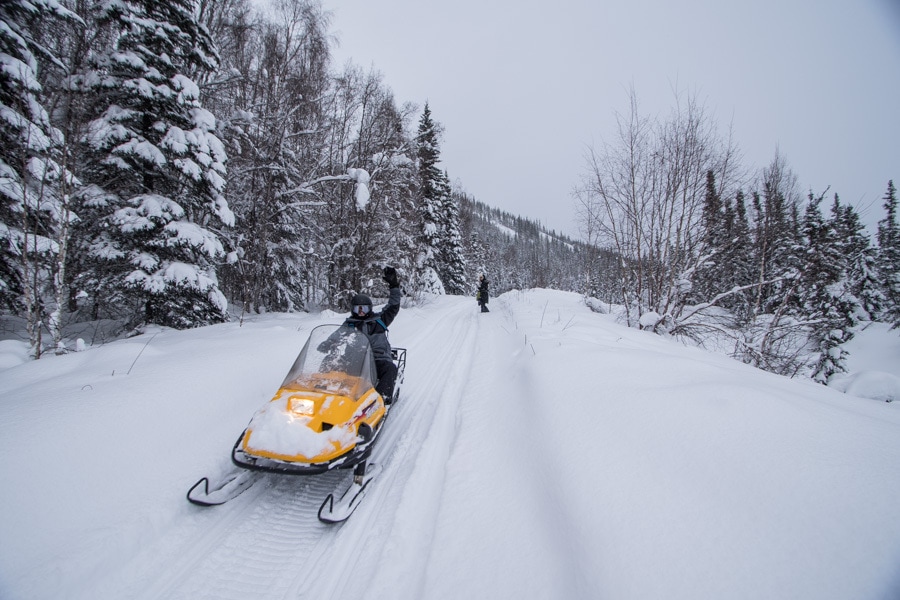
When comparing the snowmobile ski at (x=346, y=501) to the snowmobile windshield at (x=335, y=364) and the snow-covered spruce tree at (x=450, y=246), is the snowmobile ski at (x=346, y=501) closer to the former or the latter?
the snowmobile windshield at (x=335, y=364)

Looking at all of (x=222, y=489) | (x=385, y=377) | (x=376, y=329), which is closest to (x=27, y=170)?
(x=376, y=329)

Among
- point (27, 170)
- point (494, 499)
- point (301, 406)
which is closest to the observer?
point (494, 499)

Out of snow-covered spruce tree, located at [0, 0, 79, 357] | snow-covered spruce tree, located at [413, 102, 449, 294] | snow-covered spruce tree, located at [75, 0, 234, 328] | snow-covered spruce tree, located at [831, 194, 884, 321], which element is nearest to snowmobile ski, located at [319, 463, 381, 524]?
snow-covered spruce tree, located at [0, 0, 79, 357]

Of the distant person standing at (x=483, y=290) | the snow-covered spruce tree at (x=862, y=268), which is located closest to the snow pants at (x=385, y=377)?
the distant person standing at (x=483, y=290)

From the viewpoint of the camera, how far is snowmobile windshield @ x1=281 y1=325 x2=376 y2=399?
3389mm

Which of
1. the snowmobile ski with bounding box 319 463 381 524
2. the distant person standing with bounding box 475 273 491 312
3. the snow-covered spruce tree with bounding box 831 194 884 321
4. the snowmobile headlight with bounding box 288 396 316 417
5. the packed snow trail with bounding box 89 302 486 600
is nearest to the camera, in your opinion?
the packed snow trail with bounding box 89 302 486 600

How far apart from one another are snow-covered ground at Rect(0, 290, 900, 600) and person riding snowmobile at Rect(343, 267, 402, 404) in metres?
0.59

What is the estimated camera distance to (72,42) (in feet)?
23.2

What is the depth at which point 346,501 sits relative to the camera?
8.96 feet

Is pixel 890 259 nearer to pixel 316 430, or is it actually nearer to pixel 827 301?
pixel 827 301

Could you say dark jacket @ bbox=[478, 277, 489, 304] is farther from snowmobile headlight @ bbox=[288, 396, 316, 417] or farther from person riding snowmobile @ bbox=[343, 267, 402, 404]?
snowmobile headlight @ bbox=[288, 396, 316, 417]

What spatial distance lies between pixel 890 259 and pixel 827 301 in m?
14.2

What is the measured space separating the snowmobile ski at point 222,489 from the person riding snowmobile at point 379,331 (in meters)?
1.61

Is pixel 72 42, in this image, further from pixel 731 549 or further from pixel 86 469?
pixel 731 549
